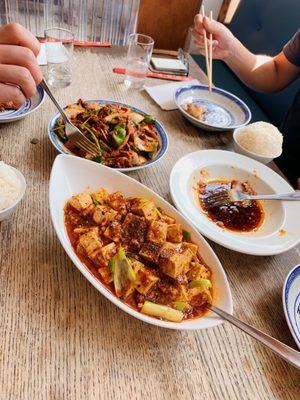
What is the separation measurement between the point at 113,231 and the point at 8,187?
328 mm

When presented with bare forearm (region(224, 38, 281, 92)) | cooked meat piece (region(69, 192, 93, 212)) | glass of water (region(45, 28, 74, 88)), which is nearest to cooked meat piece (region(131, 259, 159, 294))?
cooked meat piece (region(69, 192, 93, 212))

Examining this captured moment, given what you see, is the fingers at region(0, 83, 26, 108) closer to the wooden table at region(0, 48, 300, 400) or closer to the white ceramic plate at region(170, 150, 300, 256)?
the wooden table at region(0, 48, 300, 400)

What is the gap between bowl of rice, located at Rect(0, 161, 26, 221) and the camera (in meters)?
0.91

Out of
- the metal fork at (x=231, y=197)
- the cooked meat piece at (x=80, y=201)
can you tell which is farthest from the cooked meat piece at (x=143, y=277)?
the metal fork at (x=231, y=197)

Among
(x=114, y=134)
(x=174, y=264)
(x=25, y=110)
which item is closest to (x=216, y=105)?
(x=114, y=134)

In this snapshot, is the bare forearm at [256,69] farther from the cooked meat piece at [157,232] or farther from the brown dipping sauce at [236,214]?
the cooked meat piece at [157,232]

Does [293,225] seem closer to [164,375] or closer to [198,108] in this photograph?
[164,375]

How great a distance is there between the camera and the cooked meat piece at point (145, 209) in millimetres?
970

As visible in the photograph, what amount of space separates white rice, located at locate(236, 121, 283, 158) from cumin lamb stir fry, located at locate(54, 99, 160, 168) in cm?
42

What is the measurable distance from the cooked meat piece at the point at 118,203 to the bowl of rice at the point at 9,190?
0.87 feet

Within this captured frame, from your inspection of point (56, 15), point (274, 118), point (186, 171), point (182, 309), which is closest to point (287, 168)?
point (274, 118)

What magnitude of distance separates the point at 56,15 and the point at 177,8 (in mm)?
1346

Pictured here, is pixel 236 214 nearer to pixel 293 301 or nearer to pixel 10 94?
pixel 293 301

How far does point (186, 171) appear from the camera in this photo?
131cm
